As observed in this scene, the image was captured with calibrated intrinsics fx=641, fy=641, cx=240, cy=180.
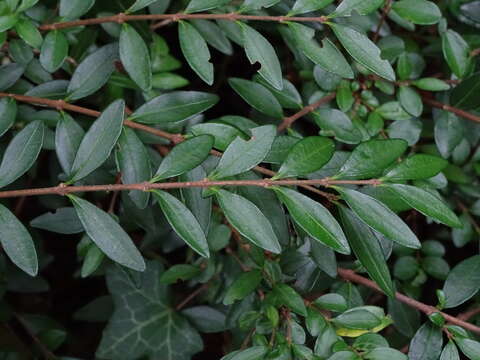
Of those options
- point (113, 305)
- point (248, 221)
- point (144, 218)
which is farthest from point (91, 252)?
point (113, 305)

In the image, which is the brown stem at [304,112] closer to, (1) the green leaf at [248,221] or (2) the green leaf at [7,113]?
(1) the green leaf at [248,221]

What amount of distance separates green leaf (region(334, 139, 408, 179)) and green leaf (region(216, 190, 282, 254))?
0.40 feet

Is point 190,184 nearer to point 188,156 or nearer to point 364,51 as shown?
point 188,156

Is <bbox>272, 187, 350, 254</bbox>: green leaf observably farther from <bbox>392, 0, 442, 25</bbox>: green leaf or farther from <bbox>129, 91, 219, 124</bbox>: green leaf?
<bbox>392, 0, 442, 25</bbox>: green leaf

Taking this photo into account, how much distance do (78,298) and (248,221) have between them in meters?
1.15

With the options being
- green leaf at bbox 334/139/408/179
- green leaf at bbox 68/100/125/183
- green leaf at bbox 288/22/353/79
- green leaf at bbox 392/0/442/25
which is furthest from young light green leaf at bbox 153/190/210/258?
green leaf at bbox 392/0/442/25

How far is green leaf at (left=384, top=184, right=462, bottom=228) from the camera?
887 millimetres

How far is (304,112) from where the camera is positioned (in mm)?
1194

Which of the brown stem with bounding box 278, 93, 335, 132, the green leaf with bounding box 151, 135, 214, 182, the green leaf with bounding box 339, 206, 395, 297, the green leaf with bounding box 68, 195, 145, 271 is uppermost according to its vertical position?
the green leaf with bounding box 151, 135, 214, 182

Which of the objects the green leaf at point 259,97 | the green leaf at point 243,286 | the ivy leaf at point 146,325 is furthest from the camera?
the ivy leaf at point 146,325

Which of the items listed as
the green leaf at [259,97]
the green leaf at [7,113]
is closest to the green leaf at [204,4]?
the green leaf at [259,97]

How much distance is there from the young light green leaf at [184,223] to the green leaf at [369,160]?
8.1 inches

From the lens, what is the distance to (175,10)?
4.69 feet

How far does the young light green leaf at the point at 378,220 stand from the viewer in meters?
0.87
